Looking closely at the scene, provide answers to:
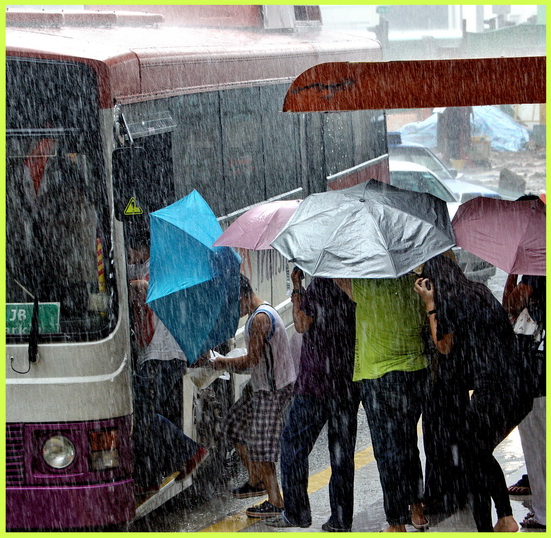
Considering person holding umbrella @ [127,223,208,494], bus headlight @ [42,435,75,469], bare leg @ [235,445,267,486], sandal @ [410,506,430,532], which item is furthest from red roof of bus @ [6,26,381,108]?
sandal @ [410,506,430,532]

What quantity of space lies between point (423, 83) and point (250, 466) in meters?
2.74

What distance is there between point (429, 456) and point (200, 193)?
2.24 m

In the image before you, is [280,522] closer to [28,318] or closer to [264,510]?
[264,510]

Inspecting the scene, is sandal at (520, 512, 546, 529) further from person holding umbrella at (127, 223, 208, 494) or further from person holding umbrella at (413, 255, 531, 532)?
person holding umbrella at (127, 223, 208, 494)

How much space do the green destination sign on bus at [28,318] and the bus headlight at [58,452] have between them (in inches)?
23.7

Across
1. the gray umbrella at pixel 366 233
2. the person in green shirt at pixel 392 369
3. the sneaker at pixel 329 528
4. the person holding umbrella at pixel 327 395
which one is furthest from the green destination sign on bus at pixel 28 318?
the sneaker at pixel 329 528

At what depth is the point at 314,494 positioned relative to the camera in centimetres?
716

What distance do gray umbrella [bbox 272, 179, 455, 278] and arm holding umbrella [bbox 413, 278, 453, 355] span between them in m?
0.18

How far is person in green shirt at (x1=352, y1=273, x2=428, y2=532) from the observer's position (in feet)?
18.6

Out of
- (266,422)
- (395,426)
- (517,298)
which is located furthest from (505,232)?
(266,422)

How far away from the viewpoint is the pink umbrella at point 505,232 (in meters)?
5.71

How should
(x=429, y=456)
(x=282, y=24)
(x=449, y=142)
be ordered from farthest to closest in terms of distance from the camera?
(x=449, y=142) → (x=282, y=24) → (x=429, y=456)

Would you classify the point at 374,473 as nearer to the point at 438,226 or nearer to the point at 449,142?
the point at 438,226

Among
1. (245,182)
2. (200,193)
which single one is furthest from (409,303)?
(245,182)
